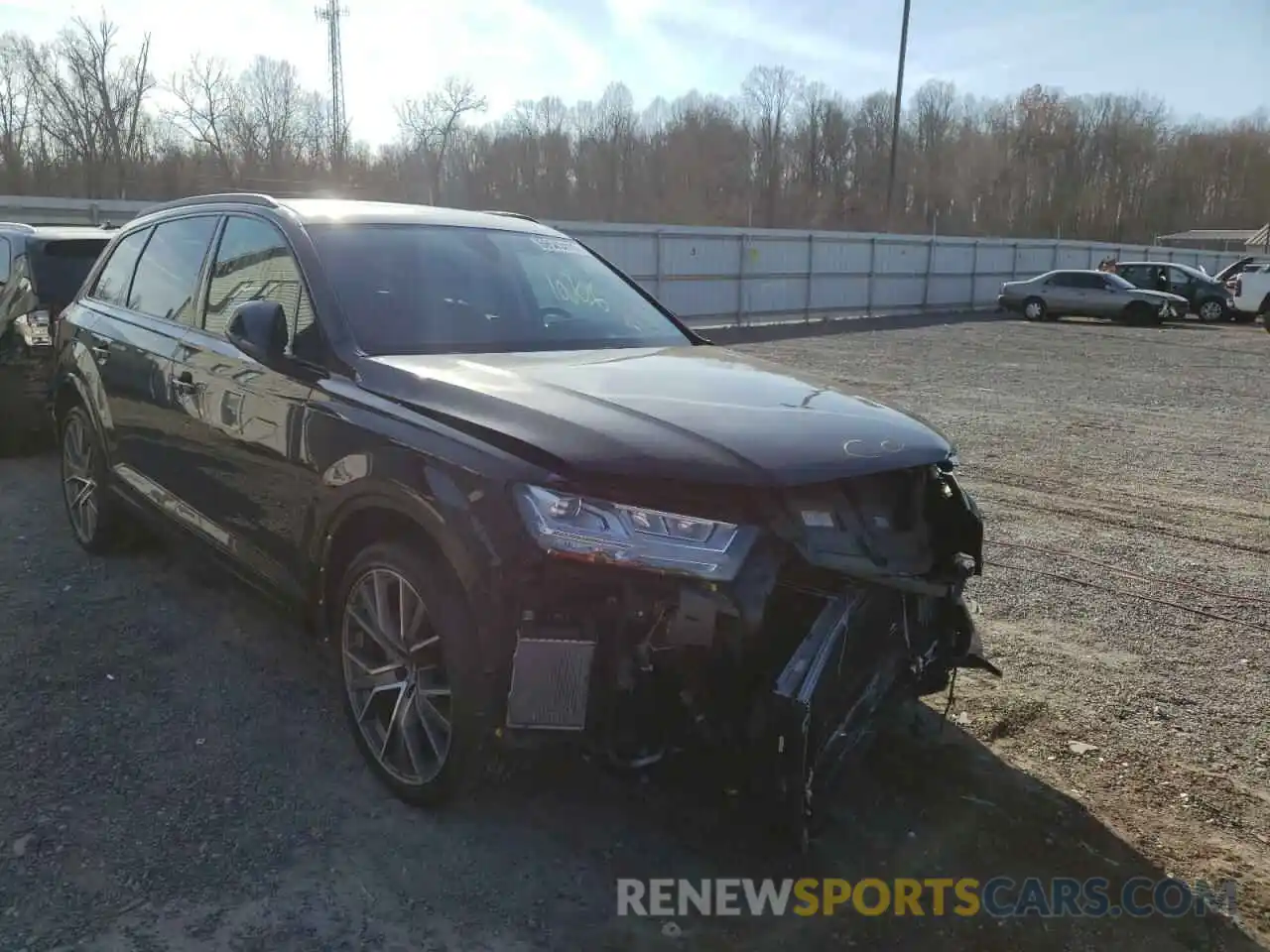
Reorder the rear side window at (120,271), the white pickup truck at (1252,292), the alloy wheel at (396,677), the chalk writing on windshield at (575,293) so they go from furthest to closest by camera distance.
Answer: the white pickup truck at (1252,292) < the rear side window at (120,271) < the chalk writing on windshield at (575,293) < the alloy wheel at (396,677)

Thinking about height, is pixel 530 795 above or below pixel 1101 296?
below

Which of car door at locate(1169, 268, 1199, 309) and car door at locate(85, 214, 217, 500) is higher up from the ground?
car door at locate(1169, 268, 1199, 309)

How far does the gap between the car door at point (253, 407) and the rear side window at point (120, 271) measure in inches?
45.1

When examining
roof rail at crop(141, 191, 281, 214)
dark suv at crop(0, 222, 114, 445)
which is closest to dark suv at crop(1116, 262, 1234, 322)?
dark suv at crop(0, 222, 114, 445)

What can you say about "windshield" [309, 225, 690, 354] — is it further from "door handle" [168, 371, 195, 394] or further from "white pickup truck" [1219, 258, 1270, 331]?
"white pickup truck" [1219, 258, 1270, 331]

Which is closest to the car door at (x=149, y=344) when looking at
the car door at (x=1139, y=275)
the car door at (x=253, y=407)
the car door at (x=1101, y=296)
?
the car door at (x=253, y=407)

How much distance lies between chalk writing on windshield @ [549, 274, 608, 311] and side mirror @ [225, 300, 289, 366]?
1.18m

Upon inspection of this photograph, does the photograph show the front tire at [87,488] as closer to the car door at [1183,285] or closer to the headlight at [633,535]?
the headlight at [633,535]

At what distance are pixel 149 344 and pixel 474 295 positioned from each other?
5.54ft

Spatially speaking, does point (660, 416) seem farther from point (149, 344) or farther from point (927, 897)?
point (149, 344)

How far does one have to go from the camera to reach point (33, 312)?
282 inches

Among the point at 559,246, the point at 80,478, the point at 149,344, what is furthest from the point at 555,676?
the point at 80,478

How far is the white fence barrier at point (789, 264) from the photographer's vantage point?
2070 centimetres

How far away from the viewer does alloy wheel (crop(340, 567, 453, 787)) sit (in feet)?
9.65
